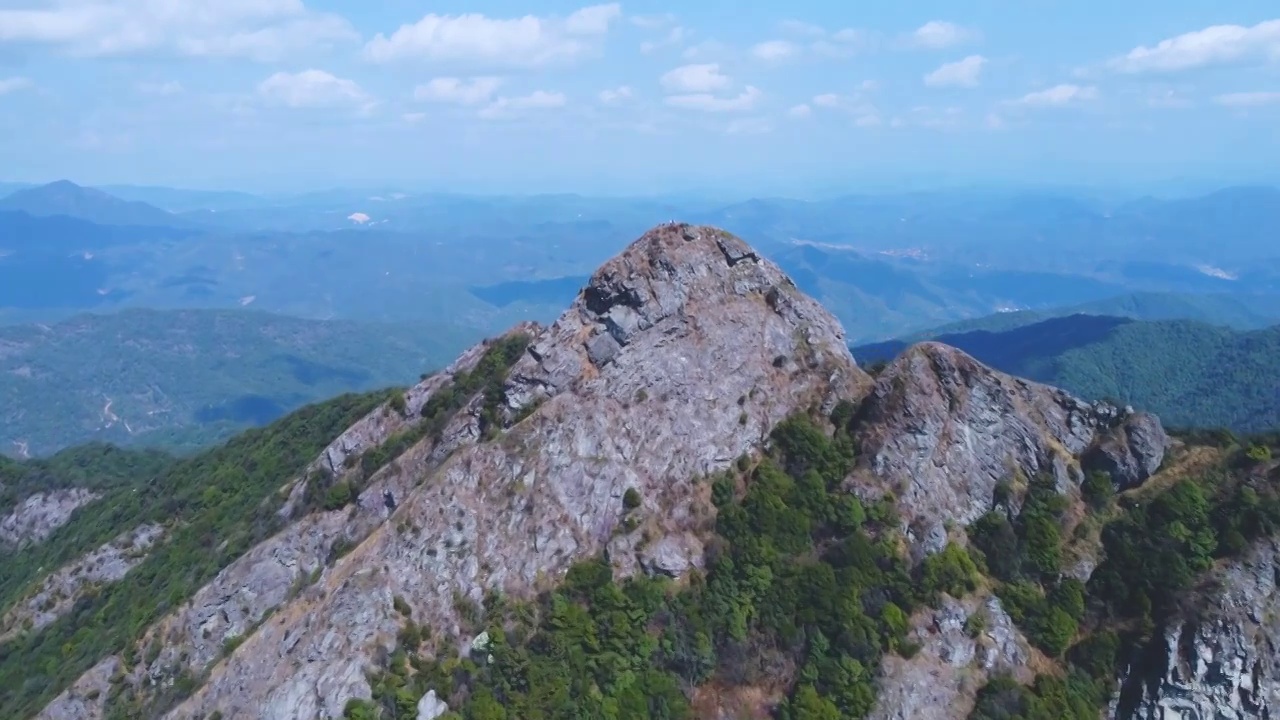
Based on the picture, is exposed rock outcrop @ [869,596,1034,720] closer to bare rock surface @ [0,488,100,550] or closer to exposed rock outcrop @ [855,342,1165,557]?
exposed rock outcrop @ [855,342,1165,557]

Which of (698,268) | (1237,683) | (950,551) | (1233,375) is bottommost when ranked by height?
(1233,375)

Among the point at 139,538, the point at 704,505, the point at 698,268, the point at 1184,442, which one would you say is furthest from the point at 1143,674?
the point at 139,538

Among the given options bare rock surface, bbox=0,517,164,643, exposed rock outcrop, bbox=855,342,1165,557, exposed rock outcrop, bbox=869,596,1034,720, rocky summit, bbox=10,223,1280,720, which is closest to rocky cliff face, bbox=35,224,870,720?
rocky summit, bbox=10,223,1280,720

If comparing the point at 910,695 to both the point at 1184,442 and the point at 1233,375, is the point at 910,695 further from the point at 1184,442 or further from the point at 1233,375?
the point at 1233,375

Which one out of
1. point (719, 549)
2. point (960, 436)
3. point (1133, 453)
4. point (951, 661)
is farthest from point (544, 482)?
point (1133, 453)

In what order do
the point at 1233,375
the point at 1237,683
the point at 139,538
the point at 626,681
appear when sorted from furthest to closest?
the point at 1233,375 → the point at 139,538 → the point at 626,681 → the point at 1237,683

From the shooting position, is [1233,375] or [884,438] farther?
[1233,375]
